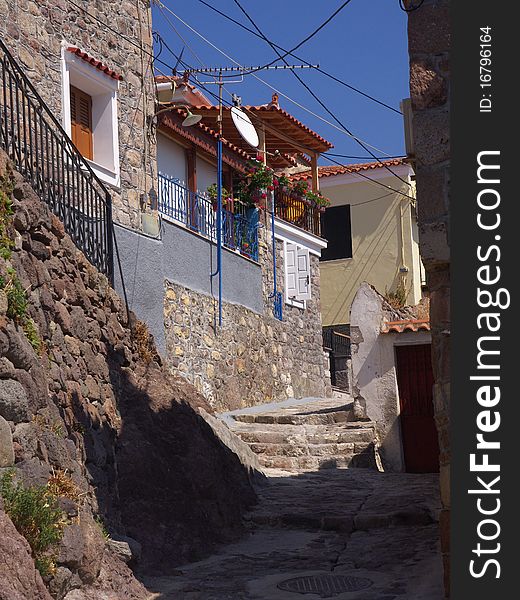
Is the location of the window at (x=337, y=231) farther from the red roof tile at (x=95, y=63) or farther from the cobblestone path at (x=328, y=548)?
the cobblestone path at (x=328, y=548)

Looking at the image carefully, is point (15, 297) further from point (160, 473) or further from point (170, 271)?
point (170, 271)

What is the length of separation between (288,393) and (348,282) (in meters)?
7.91

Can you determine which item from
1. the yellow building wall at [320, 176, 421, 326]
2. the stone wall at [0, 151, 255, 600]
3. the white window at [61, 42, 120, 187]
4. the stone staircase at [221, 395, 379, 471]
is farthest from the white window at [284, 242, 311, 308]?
the stone wall at [0, 151, 255, 600]

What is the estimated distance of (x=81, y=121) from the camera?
14453 millimetres

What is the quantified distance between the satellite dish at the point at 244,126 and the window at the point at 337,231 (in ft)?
27.8

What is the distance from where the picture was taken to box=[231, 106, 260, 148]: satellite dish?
739 inches

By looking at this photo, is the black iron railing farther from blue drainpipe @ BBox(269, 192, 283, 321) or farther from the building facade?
blue drainpipe @ BBox(269, 192, 283, 321)

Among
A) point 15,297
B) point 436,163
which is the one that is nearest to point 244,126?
point 15,297

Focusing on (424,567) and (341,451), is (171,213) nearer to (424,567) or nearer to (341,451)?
(341,451)

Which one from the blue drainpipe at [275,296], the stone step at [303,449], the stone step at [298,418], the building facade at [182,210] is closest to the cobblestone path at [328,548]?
the stone step at [303,449]

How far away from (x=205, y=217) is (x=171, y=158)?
141cm

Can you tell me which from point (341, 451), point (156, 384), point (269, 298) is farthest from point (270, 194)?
point (156, 384)

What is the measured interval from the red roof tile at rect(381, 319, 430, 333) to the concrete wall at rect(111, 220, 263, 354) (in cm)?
343

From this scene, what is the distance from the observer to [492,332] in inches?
195
